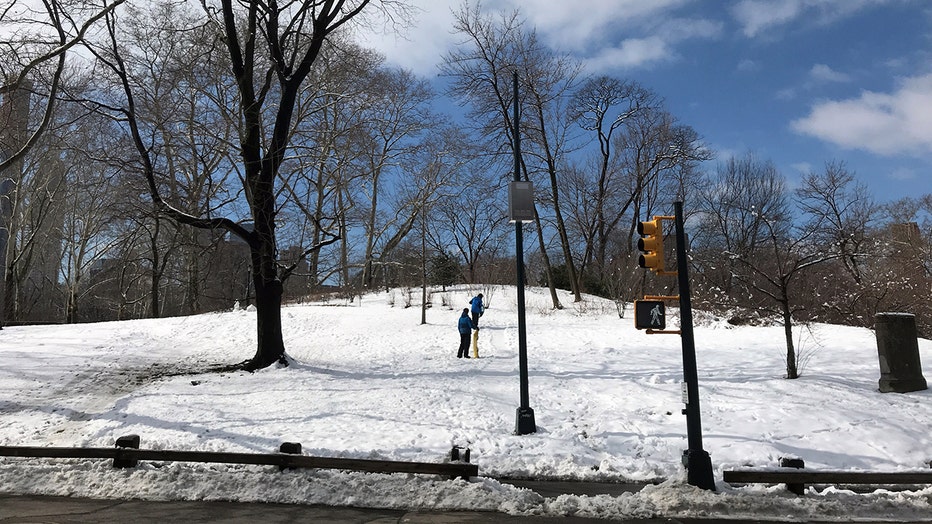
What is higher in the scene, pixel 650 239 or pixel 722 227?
pixel 722 227

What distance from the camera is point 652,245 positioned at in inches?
293

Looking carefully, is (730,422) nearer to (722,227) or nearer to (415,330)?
(415,330)

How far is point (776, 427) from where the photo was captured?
939 centimetres

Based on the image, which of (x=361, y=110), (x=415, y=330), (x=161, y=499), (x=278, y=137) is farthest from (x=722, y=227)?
(x=161, y=499)

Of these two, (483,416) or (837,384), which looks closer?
(483,416)

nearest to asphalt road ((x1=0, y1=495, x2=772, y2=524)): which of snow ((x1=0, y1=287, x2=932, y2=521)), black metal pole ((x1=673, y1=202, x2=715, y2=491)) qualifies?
snow ((x1=0, y1=287, x2=932, y2=521))

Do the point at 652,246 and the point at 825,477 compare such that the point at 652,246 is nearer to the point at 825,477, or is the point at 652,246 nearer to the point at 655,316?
the point at 655,316

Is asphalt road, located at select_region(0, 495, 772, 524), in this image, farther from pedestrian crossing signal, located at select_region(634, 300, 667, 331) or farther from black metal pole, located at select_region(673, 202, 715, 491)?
pedestrian crossing signal, located at select_region(634, 300, 667, 331)

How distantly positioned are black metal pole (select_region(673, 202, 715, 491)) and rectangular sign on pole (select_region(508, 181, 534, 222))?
2937 mm

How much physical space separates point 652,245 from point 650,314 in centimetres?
90

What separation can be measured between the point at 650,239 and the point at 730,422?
14.4 ft

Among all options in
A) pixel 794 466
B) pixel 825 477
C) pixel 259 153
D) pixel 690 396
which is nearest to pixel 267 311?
pixel 259 153

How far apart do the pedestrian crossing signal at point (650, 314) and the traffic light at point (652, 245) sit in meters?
0.47

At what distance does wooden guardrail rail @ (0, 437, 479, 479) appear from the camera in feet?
22.5
